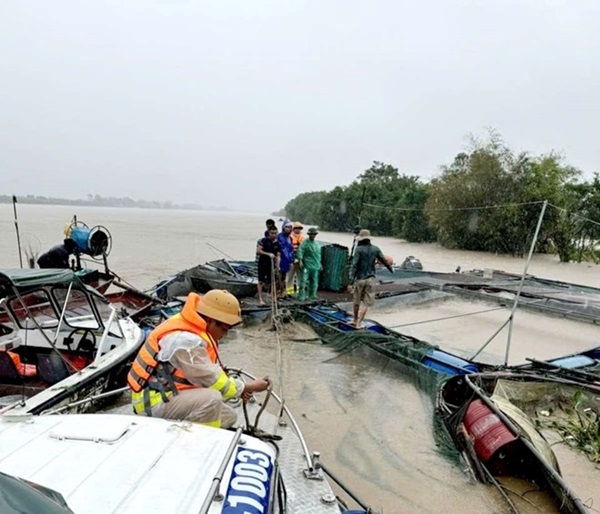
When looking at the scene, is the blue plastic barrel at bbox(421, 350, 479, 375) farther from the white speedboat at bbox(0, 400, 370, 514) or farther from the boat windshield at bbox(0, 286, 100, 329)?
the boat windshield at bbox(0, 286, 100, 329)

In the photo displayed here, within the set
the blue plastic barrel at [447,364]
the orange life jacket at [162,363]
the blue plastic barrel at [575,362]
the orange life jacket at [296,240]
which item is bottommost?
the blue plastic barrel at [447,364]

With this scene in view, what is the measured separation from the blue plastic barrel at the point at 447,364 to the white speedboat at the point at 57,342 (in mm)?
3725

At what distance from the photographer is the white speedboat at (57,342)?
4207 millimetres

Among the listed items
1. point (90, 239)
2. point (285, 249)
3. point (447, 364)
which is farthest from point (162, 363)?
point (90, 239)

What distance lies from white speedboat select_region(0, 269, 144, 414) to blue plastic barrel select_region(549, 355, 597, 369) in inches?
214

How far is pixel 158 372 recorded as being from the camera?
9.45ft

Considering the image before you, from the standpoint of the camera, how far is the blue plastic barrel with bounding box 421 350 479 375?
19.3ft

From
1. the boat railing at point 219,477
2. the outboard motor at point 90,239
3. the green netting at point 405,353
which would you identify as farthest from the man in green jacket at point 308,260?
the boat railing at point 219,477

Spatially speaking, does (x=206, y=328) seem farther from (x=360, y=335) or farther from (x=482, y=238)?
(x=482, y=238)

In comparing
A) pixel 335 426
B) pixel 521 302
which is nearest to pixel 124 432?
pixel 335 426

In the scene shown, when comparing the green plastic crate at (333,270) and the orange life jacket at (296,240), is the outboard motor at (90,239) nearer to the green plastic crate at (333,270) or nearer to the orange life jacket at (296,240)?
the orange life jacket at (296,240)

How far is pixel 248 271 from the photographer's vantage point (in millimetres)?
13602

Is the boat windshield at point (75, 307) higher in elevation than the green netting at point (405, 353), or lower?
higher

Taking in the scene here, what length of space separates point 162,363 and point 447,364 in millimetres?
4255
